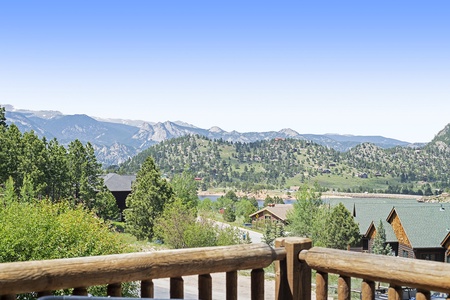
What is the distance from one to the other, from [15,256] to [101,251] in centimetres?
356

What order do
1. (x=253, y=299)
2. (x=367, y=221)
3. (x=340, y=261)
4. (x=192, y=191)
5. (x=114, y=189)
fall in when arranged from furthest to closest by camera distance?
1. (x=114, y=189)
2. (x=192, y=191)
3. (x=367, y=221)
4. (x=253, y=299)
5. (x=340, y=261)

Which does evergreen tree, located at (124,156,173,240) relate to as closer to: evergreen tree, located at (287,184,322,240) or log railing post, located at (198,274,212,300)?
evergreen tree, located at (287,184,322,240)

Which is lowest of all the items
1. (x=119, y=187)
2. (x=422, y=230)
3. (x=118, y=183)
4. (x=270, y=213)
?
(x=270, y=213)

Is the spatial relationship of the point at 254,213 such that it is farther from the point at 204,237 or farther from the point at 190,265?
the point at 190,265

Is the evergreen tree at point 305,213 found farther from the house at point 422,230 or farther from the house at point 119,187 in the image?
the house at point 119,187

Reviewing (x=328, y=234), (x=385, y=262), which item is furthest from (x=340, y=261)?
(x=328, y=234)

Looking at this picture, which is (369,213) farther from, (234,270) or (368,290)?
(234,270)

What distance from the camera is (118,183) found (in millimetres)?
63844

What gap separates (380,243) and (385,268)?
33.4 metres

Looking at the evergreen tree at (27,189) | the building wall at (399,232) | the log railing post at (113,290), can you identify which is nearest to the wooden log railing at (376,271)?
the log railing post at (113,290)

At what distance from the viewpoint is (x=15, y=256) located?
67.7 ft

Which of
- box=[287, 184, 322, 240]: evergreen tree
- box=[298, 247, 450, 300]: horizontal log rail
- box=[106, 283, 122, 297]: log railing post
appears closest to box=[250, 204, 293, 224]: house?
→ box=[287, 184, 322, 240]: evergreen tree

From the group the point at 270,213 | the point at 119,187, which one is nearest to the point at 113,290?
the point at 119,187

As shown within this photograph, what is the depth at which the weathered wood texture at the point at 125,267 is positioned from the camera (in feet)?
8.34
